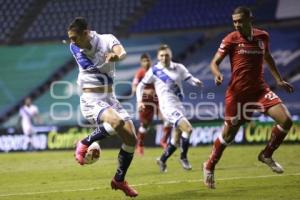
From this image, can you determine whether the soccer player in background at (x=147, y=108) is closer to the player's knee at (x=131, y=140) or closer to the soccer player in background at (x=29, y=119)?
the soccer player in background at (x=29, y=119)

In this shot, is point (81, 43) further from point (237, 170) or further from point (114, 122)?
point (237, 170)

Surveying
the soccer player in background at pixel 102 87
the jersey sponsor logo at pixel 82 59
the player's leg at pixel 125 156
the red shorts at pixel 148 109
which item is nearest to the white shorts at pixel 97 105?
the soccer player in background at pixel 102 87

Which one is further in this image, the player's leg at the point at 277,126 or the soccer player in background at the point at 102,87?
the player's leg at the point at 277,126

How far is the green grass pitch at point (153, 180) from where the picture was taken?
10.7 metres

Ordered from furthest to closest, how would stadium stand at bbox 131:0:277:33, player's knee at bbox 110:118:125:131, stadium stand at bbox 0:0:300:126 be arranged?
stadium stand at bbox 131:0:277:33 → stadium stand at bbox 0:0:300:126 → player's knee at bbox 110:118:125:131

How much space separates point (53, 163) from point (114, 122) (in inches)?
334

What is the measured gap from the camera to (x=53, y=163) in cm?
1845

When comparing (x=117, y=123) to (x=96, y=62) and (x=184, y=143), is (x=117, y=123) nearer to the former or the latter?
(x=96, y=62)

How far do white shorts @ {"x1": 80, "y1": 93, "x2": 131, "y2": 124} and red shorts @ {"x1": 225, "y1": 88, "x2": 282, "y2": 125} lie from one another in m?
1.66

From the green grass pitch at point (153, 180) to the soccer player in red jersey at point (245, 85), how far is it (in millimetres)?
772

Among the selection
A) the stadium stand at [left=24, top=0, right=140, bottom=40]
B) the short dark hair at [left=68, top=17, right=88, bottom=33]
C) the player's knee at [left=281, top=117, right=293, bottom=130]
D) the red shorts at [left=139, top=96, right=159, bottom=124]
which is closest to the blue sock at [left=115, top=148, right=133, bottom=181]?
the short dark hair at [left=68, top=17, right=88, bottom=33]

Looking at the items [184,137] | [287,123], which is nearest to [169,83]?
[184,137]

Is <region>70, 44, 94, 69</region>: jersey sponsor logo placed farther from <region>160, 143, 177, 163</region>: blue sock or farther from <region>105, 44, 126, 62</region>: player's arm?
<region>160, 143, 177, 163</region>: blue sock

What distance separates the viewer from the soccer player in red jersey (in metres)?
11.1
